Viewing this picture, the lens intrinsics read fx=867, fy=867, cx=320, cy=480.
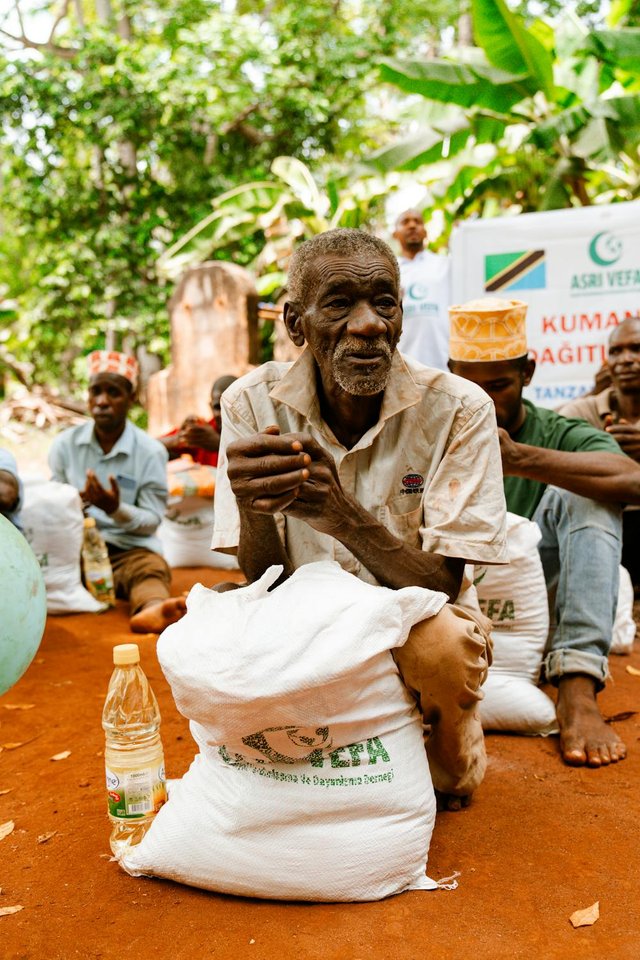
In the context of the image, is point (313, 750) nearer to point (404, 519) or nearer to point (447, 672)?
point (447, 672)

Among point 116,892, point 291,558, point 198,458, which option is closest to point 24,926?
point 116,892

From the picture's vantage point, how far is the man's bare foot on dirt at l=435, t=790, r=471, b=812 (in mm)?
2289

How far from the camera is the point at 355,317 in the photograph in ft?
6.90

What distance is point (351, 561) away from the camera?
2199 millimetres

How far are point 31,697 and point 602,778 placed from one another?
2.15 metres

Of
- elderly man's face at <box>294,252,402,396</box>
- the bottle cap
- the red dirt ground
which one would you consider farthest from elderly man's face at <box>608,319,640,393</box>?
the bottle cap

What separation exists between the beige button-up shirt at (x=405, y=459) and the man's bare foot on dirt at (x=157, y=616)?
209 centimetres

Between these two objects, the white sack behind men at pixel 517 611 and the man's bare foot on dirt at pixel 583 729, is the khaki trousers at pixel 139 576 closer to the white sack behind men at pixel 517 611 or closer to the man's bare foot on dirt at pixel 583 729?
the white sack behind men at pixel 517 611

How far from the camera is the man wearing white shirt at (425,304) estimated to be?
6246mm

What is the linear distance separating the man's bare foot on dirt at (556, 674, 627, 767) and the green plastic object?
178cm

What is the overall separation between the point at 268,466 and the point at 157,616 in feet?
8.32

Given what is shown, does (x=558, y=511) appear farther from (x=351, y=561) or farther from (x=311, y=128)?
(x=311, y=128)

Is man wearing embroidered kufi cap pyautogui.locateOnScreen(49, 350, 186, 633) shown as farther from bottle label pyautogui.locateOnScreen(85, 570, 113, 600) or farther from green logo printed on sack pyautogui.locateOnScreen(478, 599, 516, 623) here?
green logo printed on sack pyautogui.locateOnScreen(478, 599, 516, 623)

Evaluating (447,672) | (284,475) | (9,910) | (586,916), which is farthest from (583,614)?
(9,910)
